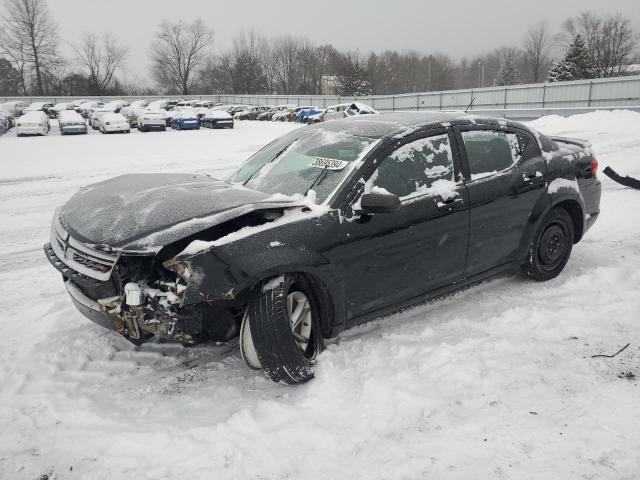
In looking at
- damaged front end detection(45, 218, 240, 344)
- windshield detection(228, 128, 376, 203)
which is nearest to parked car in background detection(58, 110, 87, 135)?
windshield detection(228, 128, 376, 203)

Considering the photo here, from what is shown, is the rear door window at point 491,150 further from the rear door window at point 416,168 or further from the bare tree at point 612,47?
the bare tree at point 612,47

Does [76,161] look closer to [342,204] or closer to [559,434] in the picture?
[342,204]

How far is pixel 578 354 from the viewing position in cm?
344

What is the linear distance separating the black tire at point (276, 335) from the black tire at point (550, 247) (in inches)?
102

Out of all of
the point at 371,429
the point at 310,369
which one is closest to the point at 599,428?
the point at 371,429

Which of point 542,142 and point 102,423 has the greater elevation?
point 542,142

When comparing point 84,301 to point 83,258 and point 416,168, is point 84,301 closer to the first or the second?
point 83,258

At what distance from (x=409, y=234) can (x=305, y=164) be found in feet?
3.28

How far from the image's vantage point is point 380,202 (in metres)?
3.25

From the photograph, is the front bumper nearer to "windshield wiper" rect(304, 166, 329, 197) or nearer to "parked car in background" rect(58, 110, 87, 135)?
"windshield wiper" rect(304, 166, 329, 197)

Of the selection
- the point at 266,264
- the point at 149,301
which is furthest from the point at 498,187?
the point at 149,301

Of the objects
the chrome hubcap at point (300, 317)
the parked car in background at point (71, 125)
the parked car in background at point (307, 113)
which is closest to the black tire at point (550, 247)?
the chrome hubcap at point (300, 317)

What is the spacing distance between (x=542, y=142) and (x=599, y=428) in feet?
9.24

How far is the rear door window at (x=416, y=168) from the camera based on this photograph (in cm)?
358
